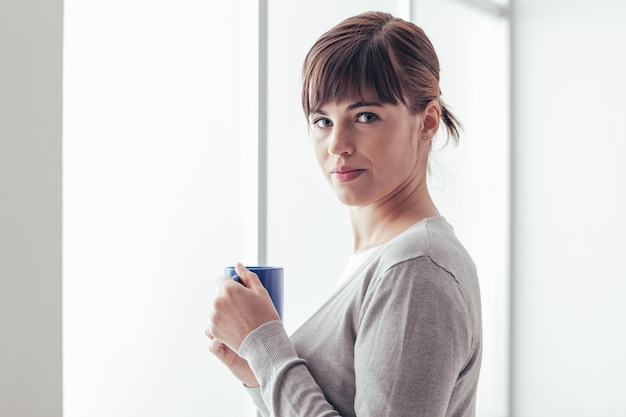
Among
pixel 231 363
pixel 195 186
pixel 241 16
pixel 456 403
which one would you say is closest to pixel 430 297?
pixel 456 403

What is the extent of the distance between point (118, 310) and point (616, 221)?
1.97m

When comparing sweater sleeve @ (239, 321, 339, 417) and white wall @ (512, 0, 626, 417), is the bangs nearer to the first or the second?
sweater sleeve @ (239, 321, 339, 417)

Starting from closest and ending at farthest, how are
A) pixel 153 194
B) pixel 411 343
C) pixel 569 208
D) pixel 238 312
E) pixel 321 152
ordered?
pixel 411 343, pixel 238 312, pixel 321 152, pixel 153 194, pixel 569 208

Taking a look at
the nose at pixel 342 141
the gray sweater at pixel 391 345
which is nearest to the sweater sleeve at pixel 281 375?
the gray sweater at pixel 391 345

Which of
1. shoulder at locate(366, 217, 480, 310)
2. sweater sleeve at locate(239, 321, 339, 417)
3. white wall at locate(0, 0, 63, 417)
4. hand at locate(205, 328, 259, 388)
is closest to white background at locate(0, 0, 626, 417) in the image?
white wall at locate(0, 0, 63, 417)

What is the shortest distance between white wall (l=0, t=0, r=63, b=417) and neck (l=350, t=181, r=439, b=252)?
445mm

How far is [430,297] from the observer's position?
75 cm

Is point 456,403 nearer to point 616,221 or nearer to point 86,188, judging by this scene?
point 86,188

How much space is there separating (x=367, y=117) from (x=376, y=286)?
22 centimetres

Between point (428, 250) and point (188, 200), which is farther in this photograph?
point (188, 200)

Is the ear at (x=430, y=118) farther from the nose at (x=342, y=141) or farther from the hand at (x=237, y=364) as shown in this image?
the hand at (x=237, y=364)

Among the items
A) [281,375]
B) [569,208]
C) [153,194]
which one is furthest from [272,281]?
[569,208]

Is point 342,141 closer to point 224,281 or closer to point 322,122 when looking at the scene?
point 322,122

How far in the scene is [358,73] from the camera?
862 mm
